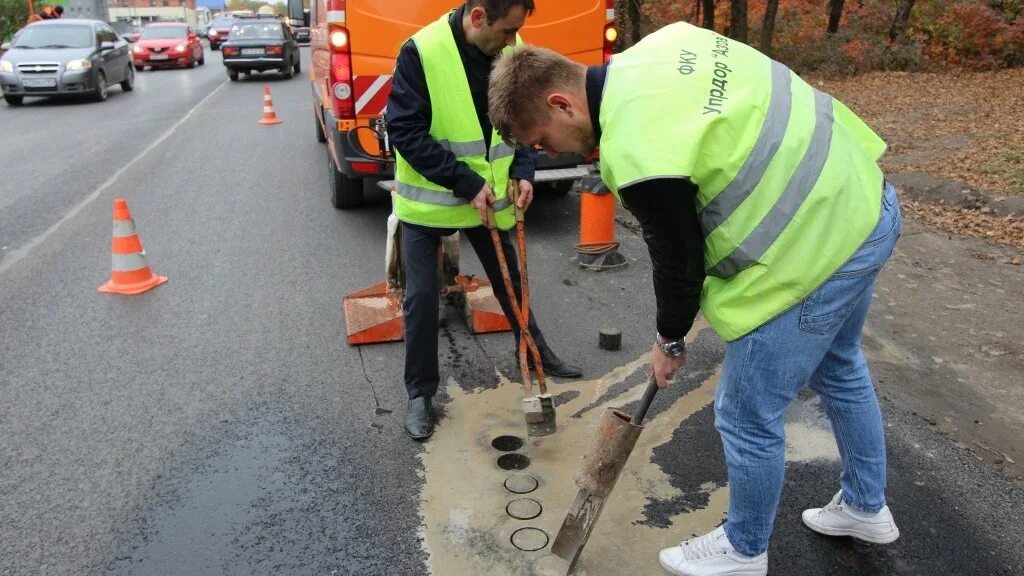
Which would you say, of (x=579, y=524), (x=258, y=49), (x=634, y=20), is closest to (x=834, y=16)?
(x=634, y=20)

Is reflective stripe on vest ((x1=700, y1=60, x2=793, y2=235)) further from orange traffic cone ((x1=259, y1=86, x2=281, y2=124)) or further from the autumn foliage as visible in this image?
the autumn foliage

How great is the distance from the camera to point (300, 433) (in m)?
3.58

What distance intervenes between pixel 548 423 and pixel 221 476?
1.37 m

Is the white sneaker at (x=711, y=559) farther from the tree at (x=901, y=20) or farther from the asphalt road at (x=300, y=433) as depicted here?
the tree at (x=901, y=20)

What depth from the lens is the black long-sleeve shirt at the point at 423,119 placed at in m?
3.26

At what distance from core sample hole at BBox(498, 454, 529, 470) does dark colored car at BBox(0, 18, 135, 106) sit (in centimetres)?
1505

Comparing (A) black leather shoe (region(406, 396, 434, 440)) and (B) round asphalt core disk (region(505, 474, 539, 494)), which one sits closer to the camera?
(B) round asphalt core disk (region(505, 474, 539, 494))

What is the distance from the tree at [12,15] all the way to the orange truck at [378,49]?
3069 centimetres

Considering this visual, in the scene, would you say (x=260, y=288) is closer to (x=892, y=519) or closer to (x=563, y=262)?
(x=563, y=262)

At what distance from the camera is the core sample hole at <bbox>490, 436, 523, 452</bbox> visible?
3.43 m

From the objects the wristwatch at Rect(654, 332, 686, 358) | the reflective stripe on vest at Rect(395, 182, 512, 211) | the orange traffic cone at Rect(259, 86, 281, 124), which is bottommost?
the orange traffic cone at Rect(259, 86, 281, 124)

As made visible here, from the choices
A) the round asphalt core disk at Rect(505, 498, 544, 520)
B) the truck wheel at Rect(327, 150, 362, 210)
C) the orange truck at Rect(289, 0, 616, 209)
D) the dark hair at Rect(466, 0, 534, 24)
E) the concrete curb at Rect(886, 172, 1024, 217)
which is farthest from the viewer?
the truck wheel at Rect(327, 150, 362, 210)

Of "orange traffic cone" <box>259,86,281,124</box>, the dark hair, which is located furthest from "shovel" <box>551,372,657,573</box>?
"orange traffic cone" <box>259,86,281,124</box>

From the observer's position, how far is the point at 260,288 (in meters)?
5.46
